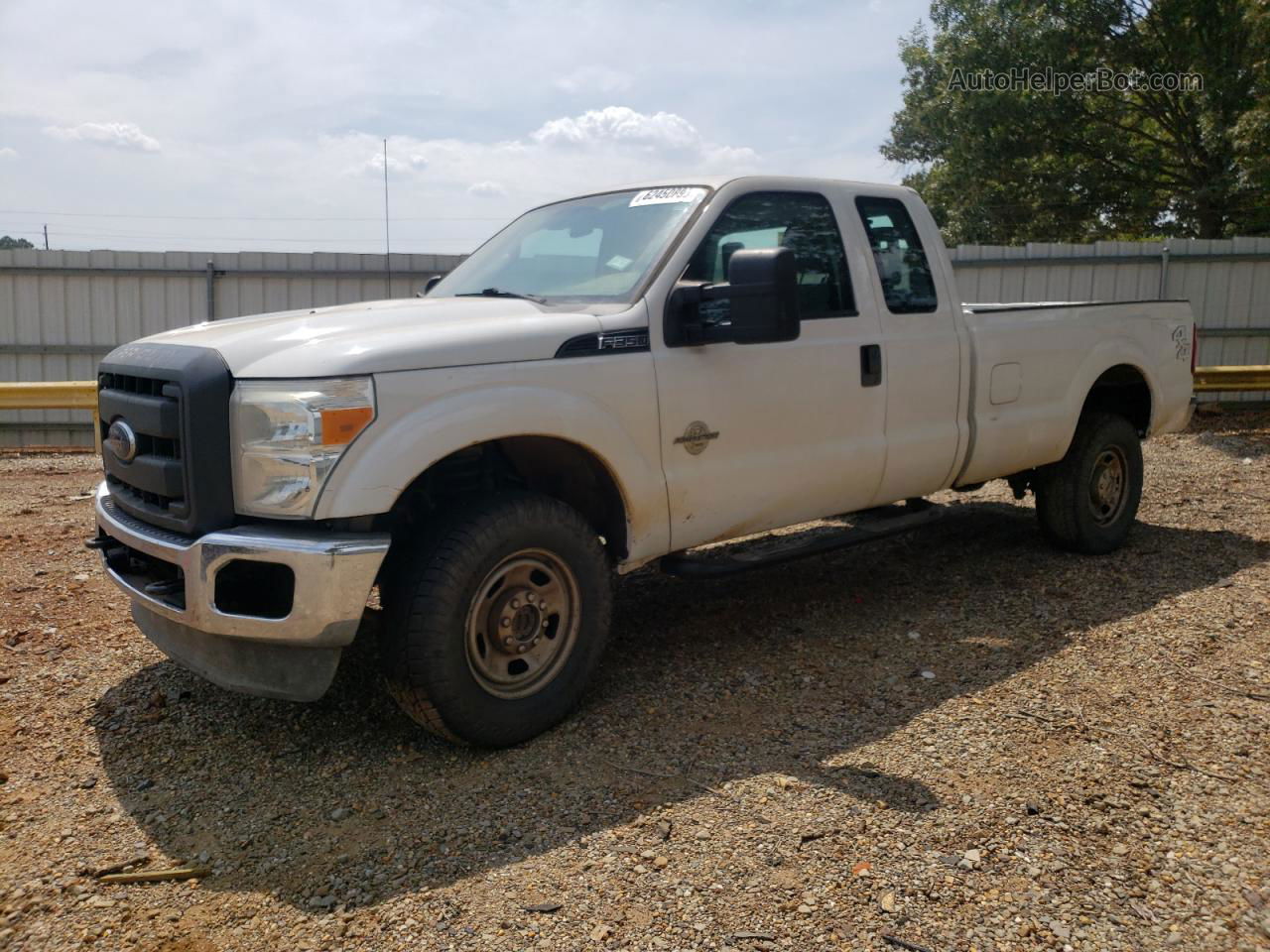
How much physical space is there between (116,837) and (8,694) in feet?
4.81

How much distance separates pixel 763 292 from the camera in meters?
3.87

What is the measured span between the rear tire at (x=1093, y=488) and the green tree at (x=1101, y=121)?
33.1 ft

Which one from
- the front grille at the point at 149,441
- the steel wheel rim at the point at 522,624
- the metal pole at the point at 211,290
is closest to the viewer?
the front grille at the point at 149,441

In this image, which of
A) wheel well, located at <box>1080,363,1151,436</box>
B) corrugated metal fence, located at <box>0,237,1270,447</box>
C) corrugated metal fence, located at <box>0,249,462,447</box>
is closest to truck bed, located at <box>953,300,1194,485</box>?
wheel well, located at <box>1080,363,1151,436</box>

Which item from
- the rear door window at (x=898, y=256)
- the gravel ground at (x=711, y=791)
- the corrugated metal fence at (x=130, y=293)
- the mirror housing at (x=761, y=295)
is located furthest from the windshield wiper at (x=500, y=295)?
the corrugated metal fence at (x=130, y=293)

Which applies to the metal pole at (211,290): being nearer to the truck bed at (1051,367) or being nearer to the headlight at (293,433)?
the truck bed at (1051,367)

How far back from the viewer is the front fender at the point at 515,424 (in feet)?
11.3

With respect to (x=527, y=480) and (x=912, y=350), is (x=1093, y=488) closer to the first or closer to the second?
(x=912, y=350)

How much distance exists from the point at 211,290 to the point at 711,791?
36.0ft

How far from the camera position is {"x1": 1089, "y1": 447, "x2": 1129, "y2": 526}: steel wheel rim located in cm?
657

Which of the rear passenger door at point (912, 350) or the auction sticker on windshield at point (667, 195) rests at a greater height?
the auction sticker on windshield at point (667, 195)

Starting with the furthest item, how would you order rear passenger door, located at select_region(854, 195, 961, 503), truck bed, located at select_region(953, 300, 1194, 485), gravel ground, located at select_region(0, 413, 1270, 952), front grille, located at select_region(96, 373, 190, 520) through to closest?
truck bed, located at select_region(953, 300, 1194, 485)
rear passenger door, located at select_region(854, 195, 961, 503)
front grille, located at select_region(96, 373, 190, 520)
gravel ground, located at select_region(0, 413, 1270, 952)

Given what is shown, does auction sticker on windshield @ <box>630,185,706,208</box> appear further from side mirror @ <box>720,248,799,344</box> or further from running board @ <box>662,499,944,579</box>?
running board @ <box>662,499,944,579</box>

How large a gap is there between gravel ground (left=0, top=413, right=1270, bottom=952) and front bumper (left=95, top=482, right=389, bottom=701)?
394 millimetres
